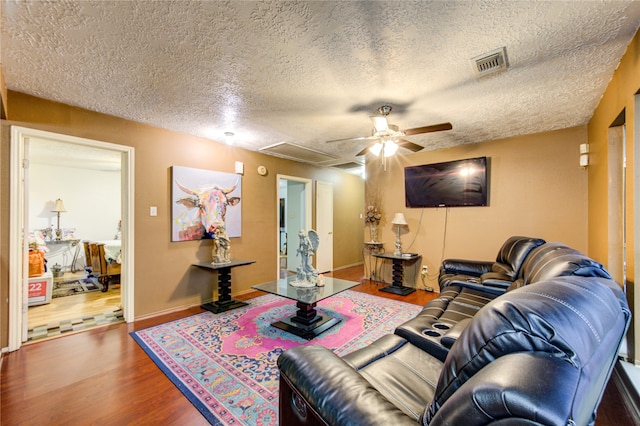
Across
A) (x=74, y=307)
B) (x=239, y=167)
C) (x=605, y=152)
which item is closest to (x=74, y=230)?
(x=74, y=307)

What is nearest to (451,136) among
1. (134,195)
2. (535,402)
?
(535,402)

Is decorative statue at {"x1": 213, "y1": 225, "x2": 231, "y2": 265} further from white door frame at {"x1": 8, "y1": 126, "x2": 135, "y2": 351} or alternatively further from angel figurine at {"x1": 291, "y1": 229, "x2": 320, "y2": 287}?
white door frame at {"x1": 8, "y1": 126, "x2": 135, "y2": 351}

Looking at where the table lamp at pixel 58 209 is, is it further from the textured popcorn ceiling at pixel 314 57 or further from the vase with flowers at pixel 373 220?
the vase with flowers at pixel 373 220

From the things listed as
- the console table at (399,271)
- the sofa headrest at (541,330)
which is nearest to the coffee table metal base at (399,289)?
the console table at (399,271)

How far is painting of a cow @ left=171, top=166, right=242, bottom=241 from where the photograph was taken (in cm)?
358

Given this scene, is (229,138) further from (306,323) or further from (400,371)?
(400,371)

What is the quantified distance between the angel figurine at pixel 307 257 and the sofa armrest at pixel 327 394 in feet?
6.11

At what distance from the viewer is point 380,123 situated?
2.58m

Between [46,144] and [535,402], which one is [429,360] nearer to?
[535,402]

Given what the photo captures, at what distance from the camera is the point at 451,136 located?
3.80 metres

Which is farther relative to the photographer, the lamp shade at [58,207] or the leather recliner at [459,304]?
the lamp shade at [58,207]

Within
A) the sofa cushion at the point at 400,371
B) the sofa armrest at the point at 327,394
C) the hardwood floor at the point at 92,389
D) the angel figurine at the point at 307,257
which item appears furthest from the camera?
the angel figurine at the point at 307,257

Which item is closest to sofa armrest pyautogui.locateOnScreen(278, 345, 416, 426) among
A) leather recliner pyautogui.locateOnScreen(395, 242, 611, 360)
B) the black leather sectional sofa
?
the black leather sectional sofa

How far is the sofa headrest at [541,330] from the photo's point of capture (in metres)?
0.65
